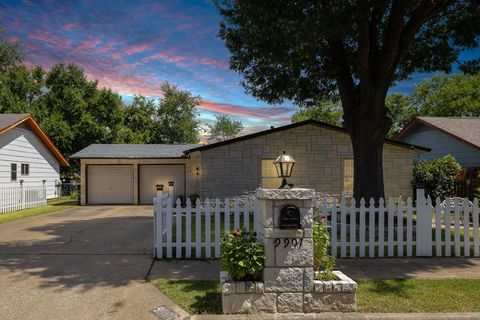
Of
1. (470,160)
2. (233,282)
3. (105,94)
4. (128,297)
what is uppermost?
(105,94)

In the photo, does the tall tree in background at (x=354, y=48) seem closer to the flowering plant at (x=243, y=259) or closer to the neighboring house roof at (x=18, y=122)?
the flowering plant at (x=243, y=259)

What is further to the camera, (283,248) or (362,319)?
(283,248)

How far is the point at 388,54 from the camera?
989 centimetres

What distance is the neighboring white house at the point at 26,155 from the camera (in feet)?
61.3

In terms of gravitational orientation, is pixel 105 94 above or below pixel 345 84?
above

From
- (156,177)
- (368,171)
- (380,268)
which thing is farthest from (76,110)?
(380,268)

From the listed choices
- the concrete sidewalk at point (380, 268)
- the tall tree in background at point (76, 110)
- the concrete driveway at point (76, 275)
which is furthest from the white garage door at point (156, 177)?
the concrete sidewalk at point (380, 268)

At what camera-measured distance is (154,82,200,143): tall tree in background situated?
142 feet

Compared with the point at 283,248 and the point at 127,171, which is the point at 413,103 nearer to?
the point at 127,171

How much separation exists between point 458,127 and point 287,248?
20247mm

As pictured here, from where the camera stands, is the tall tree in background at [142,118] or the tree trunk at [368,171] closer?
the tree trunk at [368,171]

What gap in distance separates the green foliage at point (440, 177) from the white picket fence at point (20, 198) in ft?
63.4

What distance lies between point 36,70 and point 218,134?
25.6 meters

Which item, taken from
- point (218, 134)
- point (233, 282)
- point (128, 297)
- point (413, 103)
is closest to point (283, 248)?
point (233, 282)
